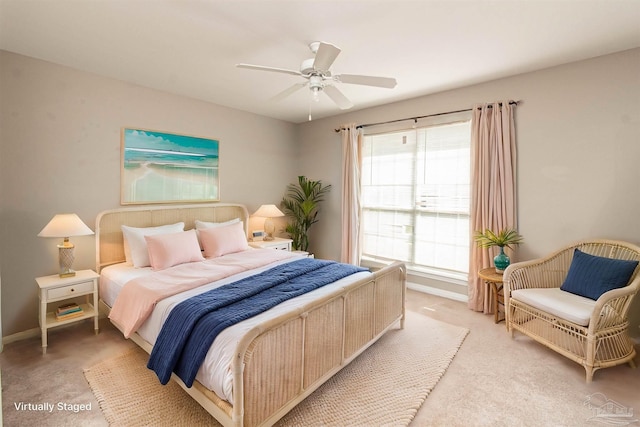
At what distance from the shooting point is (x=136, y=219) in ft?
12.3

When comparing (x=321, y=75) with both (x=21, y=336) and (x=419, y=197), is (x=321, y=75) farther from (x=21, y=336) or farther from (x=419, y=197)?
(x=21, y=336)

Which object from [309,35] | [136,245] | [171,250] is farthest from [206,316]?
[309,35]

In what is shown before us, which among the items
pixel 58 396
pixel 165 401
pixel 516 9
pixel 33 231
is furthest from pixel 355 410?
pixel 33 231

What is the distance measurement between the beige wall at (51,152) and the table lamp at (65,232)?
0.25 m

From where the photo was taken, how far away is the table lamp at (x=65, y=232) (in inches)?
115

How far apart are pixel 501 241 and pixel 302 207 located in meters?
2.93

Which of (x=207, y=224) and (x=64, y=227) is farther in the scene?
(x=207, y=224)

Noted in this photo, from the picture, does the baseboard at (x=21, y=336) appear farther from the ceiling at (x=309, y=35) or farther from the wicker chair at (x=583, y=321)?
the wicker chair at (x=583, y=321)

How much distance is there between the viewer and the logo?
2115 mm

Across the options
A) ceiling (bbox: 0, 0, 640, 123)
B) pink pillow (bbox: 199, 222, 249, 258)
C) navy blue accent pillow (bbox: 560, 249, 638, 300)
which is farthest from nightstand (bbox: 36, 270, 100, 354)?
navy blue accent pillow (bbox: 560, 249, 638, 300)

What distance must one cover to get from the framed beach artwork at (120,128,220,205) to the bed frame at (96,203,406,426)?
0.48m

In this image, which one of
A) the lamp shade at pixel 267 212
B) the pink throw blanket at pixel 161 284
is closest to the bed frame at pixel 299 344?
the pink throw blanket at pixel 161 284

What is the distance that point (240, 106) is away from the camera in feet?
15.2

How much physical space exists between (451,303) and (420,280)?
1.79 feet
